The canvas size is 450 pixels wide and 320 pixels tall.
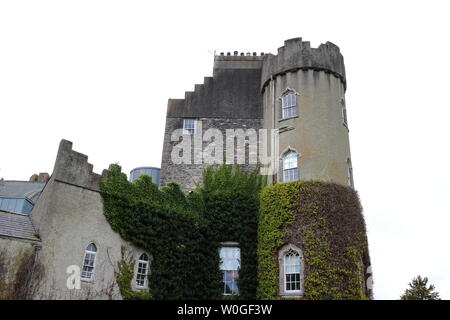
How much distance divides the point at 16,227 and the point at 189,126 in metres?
11.9

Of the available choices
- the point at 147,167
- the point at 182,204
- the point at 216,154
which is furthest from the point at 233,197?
the point at 147,167

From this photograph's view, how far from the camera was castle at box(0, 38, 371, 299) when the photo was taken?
635 inches

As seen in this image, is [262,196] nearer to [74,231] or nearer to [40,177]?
[74,231]

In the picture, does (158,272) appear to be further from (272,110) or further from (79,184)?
(272,110)

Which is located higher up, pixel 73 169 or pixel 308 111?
pixel 308 111

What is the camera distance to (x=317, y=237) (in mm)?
17672

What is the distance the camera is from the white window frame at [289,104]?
851 inches

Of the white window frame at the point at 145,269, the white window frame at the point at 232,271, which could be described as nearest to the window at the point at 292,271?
the white window frame at the point at 232,271

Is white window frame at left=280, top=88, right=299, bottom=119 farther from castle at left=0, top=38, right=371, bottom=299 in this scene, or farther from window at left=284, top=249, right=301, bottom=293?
window at left=284, top=249, right=301, bottom=293

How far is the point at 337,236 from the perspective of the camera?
17.8 m

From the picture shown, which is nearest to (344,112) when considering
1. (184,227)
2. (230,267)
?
(230,267)

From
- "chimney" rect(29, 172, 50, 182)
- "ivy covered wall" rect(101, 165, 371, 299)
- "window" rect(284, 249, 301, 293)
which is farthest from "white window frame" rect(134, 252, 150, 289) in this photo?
"chimney" rect(29, 172, 50, 182)
